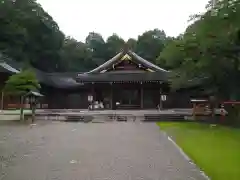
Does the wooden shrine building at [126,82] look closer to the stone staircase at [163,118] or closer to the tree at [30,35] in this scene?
the stone staircase at [163,118]

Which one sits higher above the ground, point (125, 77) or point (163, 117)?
point (125, 77)

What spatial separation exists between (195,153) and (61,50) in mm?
50924

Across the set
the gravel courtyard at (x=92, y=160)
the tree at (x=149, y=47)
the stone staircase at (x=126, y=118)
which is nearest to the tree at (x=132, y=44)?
the tree at (x=149, y=47)

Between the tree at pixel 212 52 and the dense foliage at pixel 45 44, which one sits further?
the dense foliage at pixel 45 44

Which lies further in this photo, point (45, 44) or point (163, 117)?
point (45, 44)

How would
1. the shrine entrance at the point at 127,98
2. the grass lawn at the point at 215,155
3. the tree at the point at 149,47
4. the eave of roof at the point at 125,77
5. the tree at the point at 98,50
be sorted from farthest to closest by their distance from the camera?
the tree at the point at 98,50 < the tree at the point at 149,47 < the shrine entrance at the point at 127,98 < the eave of roof at the point at 125,77 < the grass lawn at the point at 215,155

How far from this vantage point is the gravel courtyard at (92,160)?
7.35 metres

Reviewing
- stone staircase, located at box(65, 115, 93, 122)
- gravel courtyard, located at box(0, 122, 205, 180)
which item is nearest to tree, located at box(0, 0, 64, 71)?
stone staircase, located at box(65, 115, 93, 122)

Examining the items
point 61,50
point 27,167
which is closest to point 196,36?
point 27,167

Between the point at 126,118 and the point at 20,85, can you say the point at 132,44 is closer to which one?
the point at 126,118

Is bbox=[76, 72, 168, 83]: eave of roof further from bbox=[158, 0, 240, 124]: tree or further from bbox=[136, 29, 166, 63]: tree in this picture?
bbox=[136, 29, 166, 63]: tree

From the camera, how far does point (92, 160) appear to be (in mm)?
9078

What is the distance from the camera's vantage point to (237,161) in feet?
29.7

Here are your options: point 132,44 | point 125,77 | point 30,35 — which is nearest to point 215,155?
point 125,77
